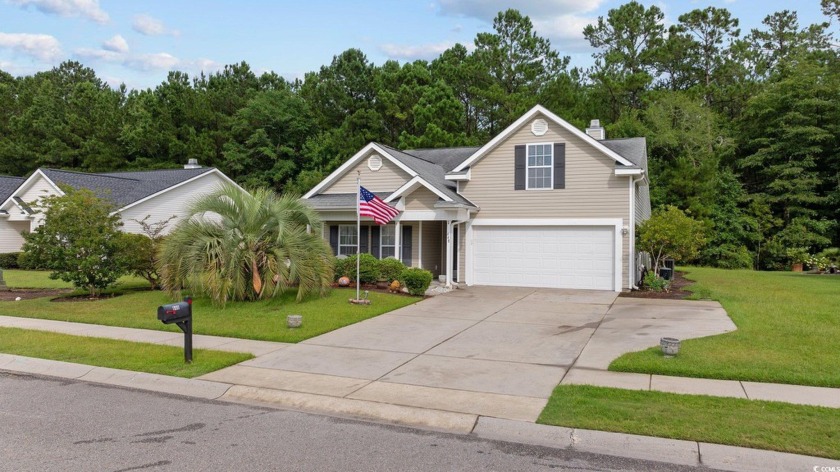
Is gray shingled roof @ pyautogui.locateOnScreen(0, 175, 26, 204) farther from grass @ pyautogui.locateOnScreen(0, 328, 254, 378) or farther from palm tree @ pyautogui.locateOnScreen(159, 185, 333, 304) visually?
grass @ pyautogui.locateOnScreen(0, 328, 254, 378)

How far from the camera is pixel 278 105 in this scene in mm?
40750

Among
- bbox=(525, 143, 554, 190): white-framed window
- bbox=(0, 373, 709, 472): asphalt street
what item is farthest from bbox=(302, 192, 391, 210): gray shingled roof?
bbox=(0, 373, 709, 472): asphalt street

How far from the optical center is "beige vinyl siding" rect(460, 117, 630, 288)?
17938 millimetres

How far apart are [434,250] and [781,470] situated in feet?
54.8

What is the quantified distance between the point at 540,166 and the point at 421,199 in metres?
4.15

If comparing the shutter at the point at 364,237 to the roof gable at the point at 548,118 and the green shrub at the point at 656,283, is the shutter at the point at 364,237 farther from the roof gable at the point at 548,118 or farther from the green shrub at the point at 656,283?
the green shrub at the point at 656,283

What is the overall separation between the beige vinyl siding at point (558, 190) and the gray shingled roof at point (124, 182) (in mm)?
16685

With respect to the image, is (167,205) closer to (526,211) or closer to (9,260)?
(9,260)

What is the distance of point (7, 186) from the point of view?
32688 millimetres

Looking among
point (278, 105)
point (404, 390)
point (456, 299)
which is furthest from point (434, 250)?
point (278, 105)

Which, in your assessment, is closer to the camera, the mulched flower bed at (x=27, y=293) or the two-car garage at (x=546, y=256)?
the mulched flower bed at (x=27, y=293)

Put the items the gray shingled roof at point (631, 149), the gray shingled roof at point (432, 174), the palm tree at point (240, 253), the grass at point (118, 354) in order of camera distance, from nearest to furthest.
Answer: the grass at point (118, 354) → the palm tree at point (240, 253) → the gray shingled roof at point (631, 149) → the gray shingled roof at point (432, 174)

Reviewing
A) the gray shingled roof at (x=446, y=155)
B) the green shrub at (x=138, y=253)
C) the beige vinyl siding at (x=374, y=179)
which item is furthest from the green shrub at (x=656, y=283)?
the green shrub at (x=138, y=253)

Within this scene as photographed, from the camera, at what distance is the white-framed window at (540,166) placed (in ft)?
61.7
